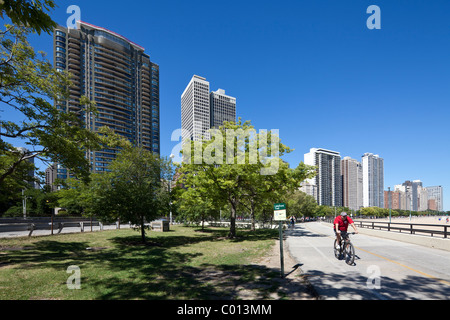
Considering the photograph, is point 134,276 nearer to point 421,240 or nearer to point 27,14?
point 27,14

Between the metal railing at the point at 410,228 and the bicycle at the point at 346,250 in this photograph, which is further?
the metal railing at the point at 410,228

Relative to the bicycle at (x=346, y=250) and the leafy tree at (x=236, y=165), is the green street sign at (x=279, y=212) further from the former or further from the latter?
the leafy tree at (x=236, y=165)

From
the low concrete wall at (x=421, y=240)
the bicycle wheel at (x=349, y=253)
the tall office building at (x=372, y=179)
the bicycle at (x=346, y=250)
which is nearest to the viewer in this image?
the bicycle wheel at (x=349, y=253)

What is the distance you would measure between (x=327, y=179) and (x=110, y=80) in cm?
14239

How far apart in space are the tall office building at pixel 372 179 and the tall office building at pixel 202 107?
370 feet

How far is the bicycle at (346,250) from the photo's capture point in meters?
8.61

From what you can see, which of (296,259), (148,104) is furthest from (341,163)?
(296,259)

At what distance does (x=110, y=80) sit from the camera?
4220 inches

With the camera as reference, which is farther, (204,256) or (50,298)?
(204,256)

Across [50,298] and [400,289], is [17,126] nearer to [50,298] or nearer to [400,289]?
[50,298]

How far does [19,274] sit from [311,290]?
31.8 feet

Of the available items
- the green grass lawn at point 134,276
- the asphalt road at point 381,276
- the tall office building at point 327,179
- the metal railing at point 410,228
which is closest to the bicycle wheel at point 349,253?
the asphalt road at point 381,276
